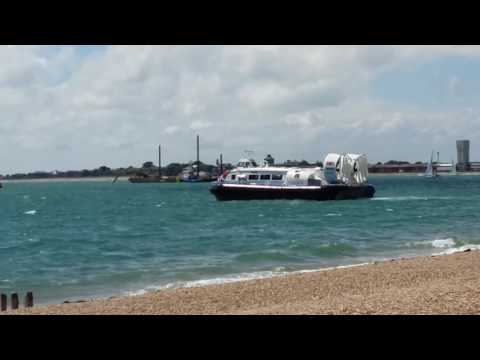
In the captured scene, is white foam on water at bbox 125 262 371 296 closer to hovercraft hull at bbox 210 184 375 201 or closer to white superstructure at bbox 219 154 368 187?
hovercraft hull at bbox 210 184 375 201

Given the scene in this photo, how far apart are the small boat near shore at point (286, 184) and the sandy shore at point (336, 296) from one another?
146ft

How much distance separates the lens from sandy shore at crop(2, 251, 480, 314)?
26.5 feet

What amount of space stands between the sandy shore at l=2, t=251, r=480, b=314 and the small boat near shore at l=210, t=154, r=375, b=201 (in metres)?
44.6

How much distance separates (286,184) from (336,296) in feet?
165

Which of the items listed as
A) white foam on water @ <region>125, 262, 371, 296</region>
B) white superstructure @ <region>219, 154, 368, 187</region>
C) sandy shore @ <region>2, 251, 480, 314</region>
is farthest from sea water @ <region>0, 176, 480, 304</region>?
white superstructure @ <region>219, 154, 368, 187</region>

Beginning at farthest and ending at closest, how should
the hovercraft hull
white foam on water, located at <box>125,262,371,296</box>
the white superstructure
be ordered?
the white superstructure < the hovercraft hull < white foam on water, located at <box>125,262,371,296</box>

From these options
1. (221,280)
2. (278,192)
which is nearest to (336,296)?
(221,280)

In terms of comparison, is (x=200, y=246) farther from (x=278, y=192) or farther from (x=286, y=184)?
(x=286, y=184)

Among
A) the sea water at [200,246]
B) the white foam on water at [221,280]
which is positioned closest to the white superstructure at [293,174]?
the sea water at [200,246]

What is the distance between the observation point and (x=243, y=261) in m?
21.2

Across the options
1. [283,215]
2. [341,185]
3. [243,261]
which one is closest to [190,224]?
[283,215]

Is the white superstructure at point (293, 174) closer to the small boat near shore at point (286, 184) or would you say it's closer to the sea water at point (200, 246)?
the small boat near shore at point (286, 184)
